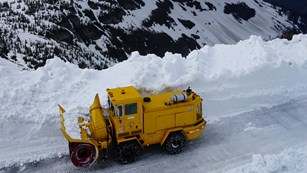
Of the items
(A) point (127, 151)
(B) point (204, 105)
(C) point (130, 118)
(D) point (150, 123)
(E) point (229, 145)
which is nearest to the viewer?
(C) point (130, 118)

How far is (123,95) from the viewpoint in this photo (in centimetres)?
1255

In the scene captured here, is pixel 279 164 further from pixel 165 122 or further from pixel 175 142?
pixel 165 122

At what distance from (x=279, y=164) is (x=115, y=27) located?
66800 millimetres

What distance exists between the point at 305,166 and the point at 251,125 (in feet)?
12.4

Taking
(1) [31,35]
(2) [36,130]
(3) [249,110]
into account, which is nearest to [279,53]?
(3) [249,110]

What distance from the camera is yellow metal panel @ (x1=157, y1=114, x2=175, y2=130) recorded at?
A: 42.2 feet

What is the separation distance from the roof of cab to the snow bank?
3.93 m

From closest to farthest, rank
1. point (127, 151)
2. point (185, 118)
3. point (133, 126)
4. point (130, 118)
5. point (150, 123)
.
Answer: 1. point (130, 118)
2. point (133, 126)
3. point (127, 151)
4. point (150, 123)
5. point (185, 118)

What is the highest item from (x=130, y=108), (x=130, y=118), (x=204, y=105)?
(x=130, y=108)

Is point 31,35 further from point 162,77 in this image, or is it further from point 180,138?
point 180,138

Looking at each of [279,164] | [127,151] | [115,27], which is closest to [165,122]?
[127,151]

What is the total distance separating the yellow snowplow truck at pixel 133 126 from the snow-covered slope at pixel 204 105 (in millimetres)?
476

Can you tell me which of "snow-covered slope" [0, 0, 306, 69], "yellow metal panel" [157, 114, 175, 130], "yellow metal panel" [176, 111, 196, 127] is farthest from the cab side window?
"snow-covered slope" [0, 0, 306, 69]

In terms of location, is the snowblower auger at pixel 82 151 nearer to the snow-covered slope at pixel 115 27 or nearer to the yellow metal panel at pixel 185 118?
the yellow metal panel at pixel 185 118
